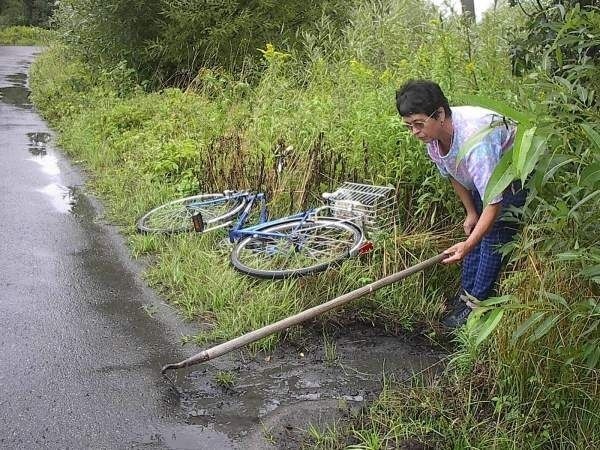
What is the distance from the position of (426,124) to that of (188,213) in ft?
9.85

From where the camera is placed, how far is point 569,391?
2.86 metres

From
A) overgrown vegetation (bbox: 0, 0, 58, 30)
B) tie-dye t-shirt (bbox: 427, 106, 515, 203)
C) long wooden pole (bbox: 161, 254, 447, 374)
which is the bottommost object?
long wooden pole (bbox: 161, 254, 447, 374)

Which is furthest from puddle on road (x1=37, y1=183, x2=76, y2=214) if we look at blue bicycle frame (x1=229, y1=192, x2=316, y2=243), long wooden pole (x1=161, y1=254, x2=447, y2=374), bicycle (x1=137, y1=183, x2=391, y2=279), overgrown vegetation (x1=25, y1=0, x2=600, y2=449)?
long wooden pole (x1=161, y1=254, x2=447, y2=374)

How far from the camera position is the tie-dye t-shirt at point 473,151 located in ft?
11.5

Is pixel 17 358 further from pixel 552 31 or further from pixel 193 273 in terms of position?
pixel 552 31

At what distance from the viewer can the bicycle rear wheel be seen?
5541mm

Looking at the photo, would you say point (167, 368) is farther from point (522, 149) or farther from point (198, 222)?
point (522, 149)

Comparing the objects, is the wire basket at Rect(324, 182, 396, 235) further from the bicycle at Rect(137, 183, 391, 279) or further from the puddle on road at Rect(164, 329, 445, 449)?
the puddle on road at Rect(164, 329, 445, 449)

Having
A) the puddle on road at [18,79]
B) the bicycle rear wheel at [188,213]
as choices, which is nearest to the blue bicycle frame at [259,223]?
the bicycle rear wheel at [188,213]

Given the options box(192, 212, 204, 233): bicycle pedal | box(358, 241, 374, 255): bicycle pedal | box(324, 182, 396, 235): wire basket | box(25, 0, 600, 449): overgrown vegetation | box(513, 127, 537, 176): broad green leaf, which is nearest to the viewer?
box(513, 127, 537, 176): broad green leaf

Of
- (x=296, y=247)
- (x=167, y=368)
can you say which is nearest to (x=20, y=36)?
(x=296, y=247)

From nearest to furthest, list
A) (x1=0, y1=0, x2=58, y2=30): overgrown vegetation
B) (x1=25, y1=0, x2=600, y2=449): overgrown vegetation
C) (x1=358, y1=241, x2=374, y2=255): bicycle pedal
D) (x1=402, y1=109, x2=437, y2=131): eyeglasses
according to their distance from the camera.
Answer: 1. (x1=25, y1=0, x2=600, y2=449): overgrown vegetation
2. (x1=402, y1=109, x2=437, y2=131): eyeglasses
3. (x1=358, y1=241, x2=374, y2=255): bicycle pedal
4. (x1=0, y1=0, x2=58, y2=30): overgrown vegetation

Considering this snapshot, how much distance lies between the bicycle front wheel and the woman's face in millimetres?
1169

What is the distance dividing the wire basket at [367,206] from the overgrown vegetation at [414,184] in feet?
0.49
